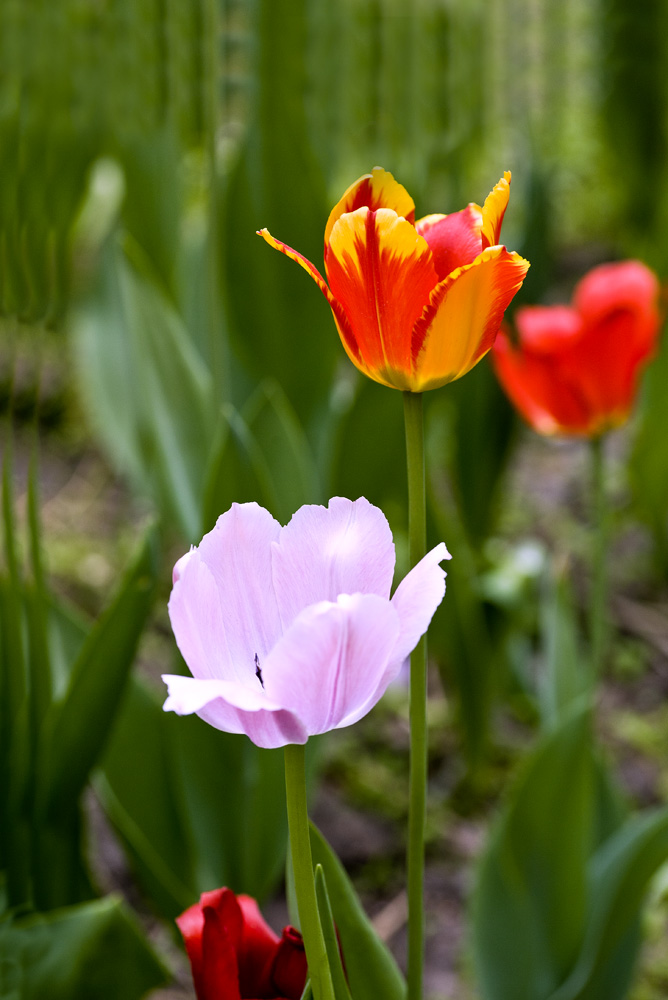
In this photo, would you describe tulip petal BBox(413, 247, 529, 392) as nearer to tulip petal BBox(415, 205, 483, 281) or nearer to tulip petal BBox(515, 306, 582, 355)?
tulip petal BBox(415, 205, 483, 281)

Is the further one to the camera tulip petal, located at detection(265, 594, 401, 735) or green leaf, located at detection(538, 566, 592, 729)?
green leaf, located at detection(538, 566, 592, 729)

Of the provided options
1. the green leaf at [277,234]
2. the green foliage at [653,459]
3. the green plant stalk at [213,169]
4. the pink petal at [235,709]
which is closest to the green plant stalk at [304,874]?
the pink petal at [235,709]

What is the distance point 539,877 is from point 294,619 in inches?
18.3

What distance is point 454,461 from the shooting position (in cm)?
123

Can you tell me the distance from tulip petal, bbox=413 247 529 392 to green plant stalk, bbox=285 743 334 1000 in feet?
0.43

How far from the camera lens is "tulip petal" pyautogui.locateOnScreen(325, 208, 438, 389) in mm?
312

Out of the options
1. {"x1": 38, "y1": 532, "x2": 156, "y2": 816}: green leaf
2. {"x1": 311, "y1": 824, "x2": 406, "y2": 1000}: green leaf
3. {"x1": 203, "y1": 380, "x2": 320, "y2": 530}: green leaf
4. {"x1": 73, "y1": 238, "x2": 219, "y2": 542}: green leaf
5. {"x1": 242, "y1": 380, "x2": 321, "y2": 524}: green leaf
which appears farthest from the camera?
{"x1": 73, "y1": 238, "x2": 219, "y2": 542}: green leaf

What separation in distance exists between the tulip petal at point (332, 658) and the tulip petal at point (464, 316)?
0.10 m

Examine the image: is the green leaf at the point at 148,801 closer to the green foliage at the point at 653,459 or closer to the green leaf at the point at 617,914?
the green leaf at the point at 617,914

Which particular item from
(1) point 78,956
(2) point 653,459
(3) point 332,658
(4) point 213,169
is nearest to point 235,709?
(3) point 332,658

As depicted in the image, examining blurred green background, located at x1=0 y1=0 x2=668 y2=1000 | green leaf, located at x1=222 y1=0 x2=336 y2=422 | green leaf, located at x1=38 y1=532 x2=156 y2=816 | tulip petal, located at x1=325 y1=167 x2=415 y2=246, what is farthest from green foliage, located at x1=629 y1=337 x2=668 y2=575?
tulip petal, located at x1=325 y1=167 x2=415 y2=246

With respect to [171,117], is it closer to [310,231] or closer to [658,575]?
[310,231]

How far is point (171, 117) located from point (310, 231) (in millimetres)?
475

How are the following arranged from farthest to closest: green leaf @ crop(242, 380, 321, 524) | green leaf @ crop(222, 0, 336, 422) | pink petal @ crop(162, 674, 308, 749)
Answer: green leaf @ crop(222, 0, 336, 422)
green leaf @ crop(242, 380, 321, 524)
pink petal @ crop(162, 674, 308, 749)
